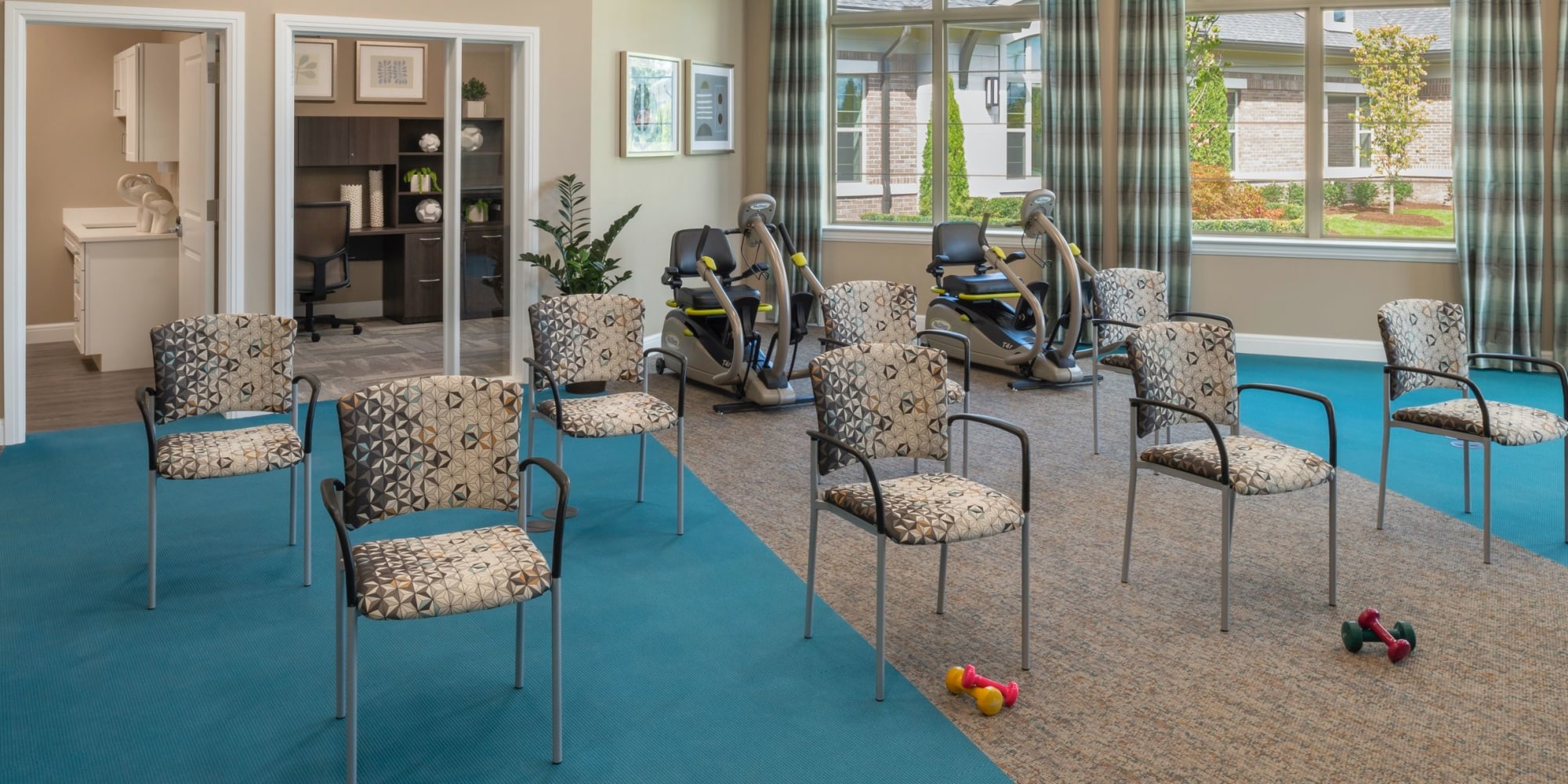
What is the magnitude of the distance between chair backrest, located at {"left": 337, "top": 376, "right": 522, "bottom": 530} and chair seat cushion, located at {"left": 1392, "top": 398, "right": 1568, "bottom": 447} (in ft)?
10.6

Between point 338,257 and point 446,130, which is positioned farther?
point 338,257

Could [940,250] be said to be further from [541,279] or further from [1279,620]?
[1279,620]

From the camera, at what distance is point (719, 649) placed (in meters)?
3.79

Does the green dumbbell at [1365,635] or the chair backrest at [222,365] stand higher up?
the chair backrest at [222,365]

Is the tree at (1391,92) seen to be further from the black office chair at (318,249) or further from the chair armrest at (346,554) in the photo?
the chair armrest at (346,554)

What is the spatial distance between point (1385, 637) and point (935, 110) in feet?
21.2

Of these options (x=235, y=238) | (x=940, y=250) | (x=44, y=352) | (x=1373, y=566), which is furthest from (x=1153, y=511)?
(x=44, y=352)

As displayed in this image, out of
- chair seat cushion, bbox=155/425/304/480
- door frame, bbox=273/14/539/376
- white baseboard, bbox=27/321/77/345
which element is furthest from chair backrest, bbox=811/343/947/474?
white baseboard, bbox=27/321/77/345

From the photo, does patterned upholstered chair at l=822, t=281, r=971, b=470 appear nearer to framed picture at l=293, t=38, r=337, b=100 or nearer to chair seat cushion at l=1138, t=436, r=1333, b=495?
chair seat cushion at l=1138, t=436, r=1333, b=495

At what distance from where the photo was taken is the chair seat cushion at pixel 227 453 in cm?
404

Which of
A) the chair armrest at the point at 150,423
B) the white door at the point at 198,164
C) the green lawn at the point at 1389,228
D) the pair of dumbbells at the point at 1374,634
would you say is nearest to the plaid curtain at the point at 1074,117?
the green lawn at the point at 1389,228

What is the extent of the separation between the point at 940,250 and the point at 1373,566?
3834 millimetres

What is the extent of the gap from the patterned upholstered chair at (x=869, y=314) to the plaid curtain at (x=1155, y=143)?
10.7 feet

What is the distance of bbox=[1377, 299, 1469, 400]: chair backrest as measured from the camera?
4898 millimetres
